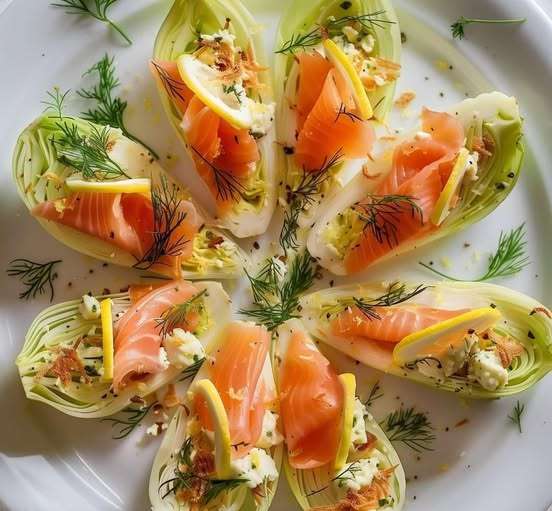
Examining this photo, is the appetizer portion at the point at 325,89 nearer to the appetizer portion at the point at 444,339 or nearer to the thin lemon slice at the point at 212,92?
the thin lemon slice at the point at 212,92

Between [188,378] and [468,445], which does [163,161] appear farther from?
[468,445]

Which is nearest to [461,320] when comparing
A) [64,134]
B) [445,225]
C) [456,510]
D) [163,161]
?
[445,225]

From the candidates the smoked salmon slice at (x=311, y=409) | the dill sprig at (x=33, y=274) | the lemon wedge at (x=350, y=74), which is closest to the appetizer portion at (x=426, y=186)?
the lemon wedge at (x=350, y=74)

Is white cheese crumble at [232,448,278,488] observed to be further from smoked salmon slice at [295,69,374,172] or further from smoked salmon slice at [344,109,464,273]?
smoked salmon slice at [295,69,374,172]

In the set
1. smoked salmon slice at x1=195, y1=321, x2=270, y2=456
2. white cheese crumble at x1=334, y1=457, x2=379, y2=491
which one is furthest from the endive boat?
white cheese crumble at x1=334, y1=457, x2=379, y2=491

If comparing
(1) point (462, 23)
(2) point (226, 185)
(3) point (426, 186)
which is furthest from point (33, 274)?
(1) point (462, 23)

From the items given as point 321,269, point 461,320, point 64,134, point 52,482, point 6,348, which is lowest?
point 52,482
